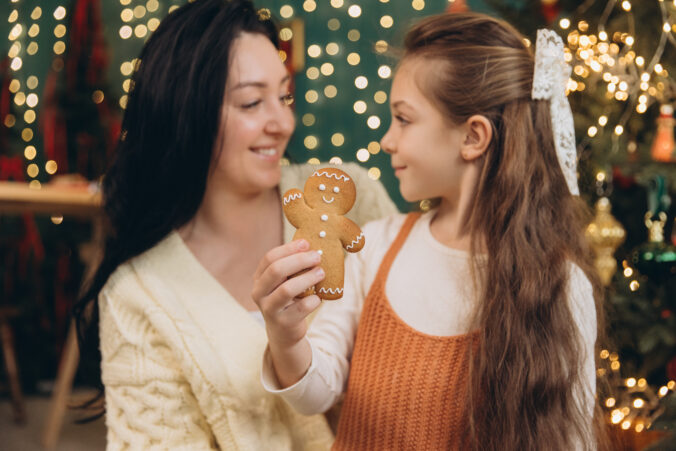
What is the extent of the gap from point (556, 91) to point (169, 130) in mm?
A: 777

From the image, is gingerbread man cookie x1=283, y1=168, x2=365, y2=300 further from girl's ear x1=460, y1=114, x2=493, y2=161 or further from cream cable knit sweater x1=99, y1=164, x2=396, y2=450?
cream cable knit sweater x1=99, y1=164, x2=396, y2=450

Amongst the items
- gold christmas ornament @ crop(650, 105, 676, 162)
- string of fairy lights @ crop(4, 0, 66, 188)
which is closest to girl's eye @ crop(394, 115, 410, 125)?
gold christmas ornament @ crop(650, 105, 676, 162)

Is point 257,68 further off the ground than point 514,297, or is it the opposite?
point 257,68

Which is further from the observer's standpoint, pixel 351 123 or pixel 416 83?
pixel 351 123

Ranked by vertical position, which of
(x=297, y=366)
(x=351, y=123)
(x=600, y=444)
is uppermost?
(x=351, y=123)

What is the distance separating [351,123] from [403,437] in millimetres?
2093

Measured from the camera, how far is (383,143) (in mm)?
1141

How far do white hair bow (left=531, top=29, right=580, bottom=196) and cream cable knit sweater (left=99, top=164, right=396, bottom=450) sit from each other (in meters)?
0.65

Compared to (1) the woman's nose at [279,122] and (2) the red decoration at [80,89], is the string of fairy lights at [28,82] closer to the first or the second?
(2) the red decoration at [80,89]

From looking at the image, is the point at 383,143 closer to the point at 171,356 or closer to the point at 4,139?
the point at 171,356

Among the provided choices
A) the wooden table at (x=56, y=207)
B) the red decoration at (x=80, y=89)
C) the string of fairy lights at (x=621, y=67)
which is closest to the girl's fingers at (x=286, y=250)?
the string of fairy lights at (x=621, y=67)

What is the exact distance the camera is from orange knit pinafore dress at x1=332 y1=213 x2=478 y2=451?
1048 mm

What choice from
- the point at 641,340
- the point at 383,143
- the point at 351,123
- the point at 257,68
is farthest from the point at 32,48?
the point at 641,340

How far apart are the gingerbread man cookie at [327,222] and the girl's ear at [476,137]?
10.3 inches
